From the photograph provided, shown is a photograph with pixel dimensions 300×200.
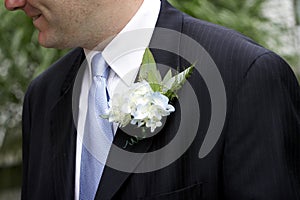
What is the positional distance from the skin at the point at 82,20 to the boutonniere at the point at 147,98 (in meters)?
0.23

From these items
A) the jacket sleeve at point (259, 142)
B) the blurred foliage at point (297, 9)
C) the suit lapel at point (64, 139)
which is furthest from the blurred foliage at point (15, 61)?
the jacket sleeve at point (259, 142)

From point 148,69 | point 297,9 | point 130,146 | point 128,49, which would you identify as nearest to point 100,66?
point 128,49

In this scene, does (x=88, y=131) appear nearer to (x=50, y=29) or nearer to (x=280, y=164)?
(x=50, y=29)

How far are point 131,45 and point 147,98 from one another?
0.97 ft

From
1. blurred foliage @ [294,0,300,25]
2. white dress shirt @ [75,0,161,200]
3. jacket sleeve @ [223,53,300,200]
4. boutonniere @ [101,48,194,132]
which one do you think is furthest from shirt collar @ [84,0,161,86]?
blurred foliage @ [294,0,300,25]

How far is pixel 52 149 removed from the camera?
3.64 metres

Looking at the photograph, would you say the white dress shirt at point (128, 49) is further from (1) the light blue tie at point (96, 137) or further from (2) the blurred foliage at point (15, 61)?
(2) the blurred foliage at point (15, 61)

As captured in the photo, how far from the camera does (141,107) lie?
10.6 ft

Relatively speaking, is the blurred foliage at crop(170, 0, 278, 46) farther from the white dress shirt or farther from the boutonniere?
the boutonniere

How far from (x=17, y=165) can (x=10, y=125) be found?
0.44 m

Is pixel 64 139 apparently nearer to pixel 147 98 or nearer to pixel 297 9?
pixel 147 98

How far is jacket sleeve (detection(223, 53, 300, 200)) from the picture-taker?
311 centimetres

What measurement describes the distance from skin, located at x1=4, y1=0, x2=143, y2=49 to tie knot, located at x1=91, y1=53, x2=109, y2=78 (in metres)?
0.08

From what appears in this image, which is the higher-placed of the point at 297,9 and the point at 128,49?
the point at 297,9
